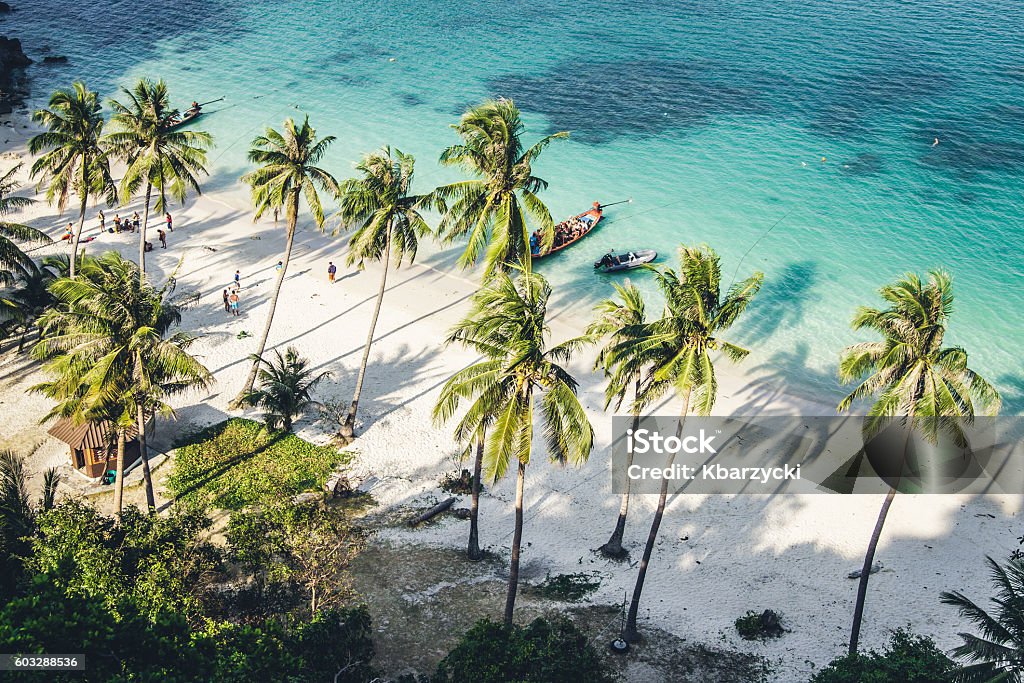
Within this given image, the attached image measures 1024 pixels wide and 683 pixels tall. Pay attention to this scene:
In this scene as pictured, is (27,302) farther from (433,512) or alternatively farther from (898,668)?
(898,668)

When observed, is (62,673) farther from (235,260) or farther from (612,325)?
(235,260)

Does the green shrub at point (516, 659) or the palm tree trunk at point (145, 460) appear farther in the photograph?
the palm tree trunk at point (145, 460)

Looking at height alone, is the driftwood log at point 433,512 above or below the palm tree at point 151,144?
below

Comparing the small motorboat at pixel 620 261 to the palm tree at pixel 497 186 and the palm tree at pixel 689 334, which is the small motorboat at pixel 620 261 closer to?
the palm tree at pixel 497 186

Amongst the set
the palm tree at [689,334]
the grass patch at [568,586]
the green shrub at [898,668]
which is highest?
the palm tree at [689,334]

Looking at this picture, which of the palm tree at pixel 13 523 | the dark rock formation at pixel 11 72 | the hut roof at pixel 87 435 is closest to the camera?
the palm tree at pixel 13 523

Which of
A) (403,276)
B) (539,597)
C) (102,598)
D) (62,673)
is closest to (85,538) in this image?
(102,598)

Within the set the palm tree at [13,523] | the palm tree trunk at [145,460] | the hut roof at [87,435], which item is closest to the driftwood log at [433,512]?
the palm tree trunk at [145,460]

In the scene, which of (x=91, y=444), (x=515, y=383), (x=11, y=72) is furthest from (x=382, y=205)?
(x=11, y=72)
